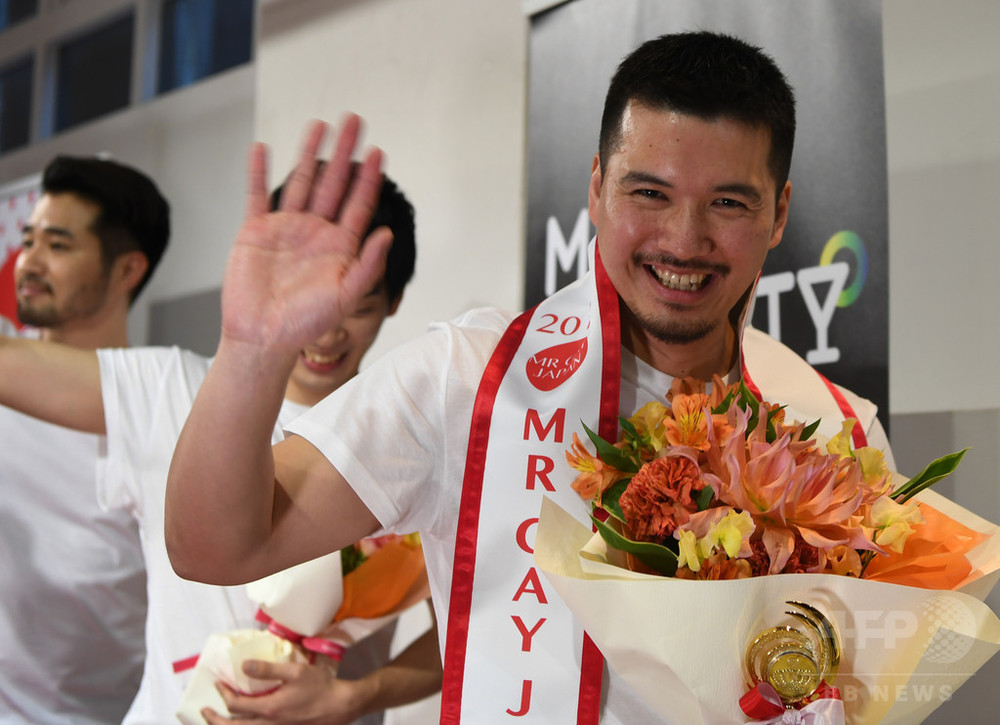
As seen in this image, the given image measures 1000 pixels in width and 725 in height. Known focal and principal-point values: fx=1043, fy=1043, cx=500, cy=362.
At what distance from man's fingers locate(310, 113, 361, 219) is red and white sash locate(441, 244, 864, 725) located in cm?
35

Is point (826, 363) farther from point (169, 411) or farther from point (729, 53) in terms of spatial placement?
point (169, 411)

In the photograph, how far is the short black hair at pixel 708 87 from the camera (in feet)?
4.72

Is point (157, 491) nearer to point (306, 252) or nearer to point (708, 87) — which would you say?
point (306, 252)

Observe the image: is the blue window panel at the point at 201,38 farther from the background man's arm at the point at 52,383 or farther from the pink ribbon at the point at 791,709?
the pink ribbon at the point at 791,709

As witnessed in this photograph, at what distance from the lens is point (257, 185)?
1.18m

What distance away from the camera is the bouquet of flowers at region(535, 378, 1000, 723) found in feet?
3.48

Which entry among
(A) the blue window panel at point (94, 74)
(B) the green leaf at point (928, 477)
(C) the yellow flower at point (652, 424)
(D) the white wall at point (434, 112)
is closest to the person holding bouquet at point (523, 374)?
(C) the yellow flower at point (652, 424)

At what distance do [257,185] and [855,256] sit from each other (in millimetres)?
1413

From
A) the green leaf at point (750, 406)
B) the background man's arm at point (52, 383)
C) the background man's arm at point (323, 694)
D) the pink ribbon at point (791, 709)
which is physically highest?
the background man's arm at point (52, 383)

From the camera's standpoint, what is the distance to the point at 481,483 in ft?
4.62

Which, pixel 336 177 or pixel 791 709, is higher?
pixel 336 177

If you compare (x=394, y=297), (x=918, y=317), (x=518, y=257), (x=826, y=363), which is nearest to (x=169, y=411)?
(x=394, y=297)

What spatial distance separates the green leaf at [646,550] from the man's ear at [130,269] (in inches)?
94.9

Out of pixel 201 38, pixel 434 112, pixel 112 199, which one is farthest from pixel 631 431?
pixel 201 38
